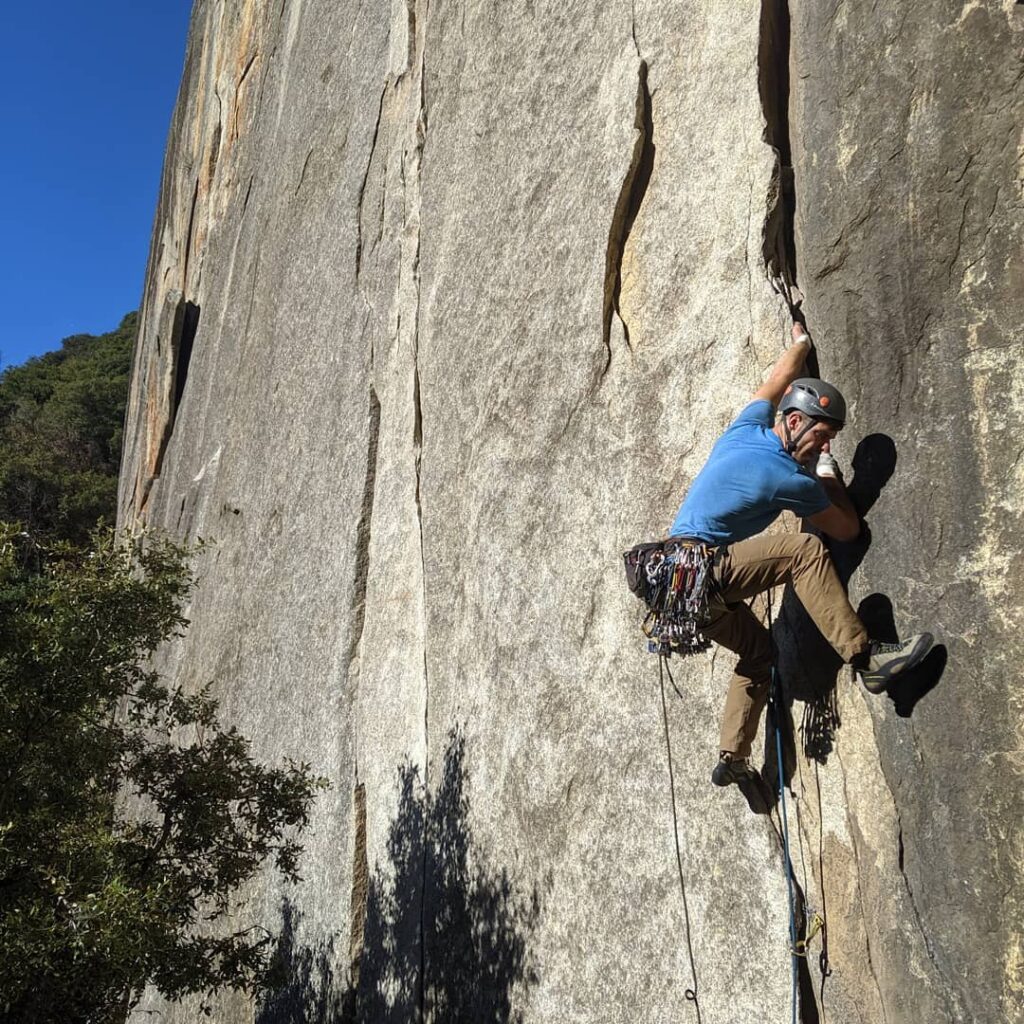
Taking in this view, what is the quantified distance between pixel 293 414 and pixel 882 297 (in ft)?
19.9

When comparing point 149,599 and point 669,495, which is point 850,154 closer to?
point 669,495

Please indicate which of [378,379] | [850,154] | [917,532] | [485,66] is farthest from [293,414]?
[917,532]

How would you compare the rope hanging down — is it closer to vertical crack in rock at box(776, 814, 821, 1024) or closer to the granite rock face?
the granite rock face

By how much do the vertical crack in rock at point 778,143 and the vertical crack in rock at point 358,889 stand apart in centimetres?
426

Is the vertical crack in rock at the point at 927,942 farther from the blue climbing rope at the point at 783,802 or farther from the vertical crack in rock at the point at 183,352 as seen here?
the vertical crack in rock at the point at 183,352

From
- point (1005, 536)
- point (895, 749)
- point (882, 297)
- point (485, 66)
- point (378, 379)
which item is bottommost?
point (895, 749)

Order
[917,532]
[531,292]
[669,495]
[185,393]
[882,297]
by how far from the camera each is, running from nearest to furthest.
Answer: [917,532] → [882,297] → [669,495] → [531,292] → [185,393]

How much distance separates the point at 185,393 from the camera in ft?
46.4

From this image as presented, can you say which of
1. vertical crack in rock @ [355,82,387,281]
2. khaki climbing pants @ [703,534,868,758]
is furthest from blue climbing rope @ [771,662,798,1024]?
vertical crack in rock @ [355,82,387,281]

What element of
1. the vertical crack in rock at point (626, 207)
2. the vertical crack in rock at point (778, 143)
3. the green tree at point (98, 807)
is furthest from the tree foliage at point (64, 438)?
the vertical crack in rock at point (778, 143)

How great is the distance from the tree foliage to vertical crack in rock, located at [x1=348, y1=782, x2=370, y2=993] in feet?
51.3

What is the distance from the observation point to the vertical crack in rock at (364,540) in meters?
7.13

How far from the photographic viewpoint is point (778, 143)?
16.0ft

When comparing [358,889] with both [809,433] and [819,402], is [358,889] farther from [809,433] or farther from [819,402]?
[819,402]
